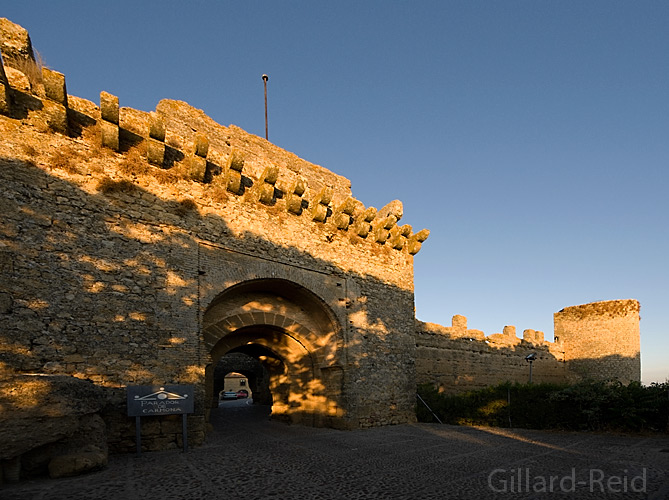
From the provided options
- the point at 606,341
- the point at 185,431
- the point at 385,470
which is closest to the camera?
the point at 385,470

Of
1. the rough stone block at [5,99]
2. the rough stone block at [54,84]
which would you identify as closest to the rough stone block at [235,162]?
the rough stone block at [54,84]

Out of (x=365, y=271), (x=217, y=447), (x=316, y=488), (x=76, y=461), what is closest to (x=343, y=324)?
(x=365, y=271)

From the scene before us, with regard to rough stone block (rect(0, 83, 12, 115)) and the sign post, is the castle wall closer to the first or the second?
the sign post

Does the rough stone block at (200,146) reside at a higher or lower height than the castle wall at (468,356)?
higher

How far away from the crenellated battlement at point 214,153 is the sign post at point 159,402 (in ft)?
13.8

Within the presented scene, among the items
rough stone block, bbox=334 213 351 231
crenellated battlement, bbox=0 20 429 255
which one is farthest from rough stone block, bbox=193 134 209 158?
rough stone block, bbox=334 213 351 231

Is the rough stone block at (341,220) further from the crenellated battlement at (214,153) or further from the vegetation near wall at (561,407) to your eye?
the vegetation near wall at (561,407)

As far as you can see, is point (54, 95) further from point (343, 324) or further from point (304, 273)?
point (343, 324)

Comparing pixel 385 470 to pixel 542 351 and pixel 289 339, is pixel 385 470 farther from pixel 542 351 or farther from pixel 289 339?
pixel 542 351

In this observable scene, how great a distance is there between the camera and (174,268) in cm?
820

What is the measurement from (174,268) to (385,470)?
5195mm

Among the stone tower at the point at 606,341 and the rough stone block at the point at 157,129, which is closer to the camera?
the rough stone block at the point at 157,129

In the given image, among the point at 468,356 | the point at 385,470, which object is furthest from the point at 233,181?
the point at 468,356

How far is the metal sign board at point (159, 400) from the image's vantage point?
7020 millimetres
